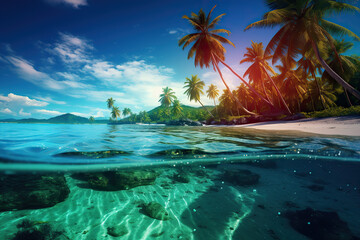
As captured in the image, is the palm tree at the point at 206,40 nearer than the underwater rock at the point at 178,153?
No

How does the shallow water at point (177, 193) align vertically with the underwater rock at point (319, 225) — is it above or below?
above

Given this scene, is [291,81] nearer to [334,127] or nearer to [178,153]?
[334,127]

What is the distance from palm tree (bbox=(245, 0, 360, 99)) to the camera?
11555 mm

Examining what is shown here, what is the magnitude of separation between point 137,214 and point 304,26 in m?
17.5

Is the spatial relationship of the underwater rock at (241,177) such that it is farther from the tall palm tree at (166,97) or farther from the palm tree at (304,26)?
the tall palm tree at (166,97)

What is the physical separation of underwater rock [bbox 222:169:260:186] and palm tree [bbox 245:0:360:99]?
40.9ft

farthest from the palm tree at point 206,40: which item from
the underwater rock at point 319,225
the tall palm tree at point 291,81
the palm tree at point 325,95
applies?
the underwater rock at point 319,225

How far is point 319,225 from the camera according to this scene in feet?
10.3

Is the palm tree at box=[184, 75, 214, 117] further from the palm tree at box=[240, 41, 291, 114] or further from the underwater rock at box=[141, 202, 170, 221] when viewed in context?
the underwater rock at box=[141, 202, 170, 221]

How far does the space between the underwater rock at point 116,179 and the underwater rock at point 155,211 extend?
0.87 metres

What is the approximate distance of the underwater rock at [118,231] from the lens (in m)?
2.81

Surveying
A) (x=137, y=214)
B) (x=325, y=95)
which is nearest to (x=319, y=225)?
(x=137, y=214)

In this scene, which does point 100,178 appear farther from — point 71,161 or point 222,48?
point 222,48

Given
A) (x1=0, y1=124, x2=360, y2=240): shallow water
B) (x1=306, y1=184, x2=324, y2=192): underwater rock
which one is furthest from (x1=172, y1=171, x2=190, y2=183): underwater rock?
(x1=306, y1=184, x2=324, y2=192): underwater rock
